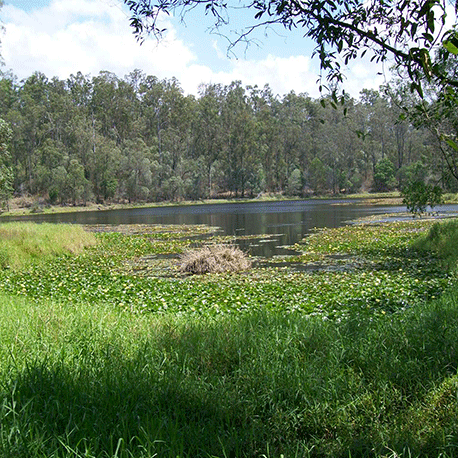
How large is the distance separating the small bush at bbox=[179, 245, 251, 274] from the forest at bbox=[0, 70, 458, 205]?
60.0m

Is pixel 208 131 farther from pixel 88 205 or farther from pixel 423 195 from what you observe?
pixel 423 195

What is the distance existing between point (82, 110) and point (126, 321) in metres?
87.8

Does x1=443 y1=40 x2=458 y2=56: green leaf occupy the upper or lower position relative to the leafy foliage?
upper

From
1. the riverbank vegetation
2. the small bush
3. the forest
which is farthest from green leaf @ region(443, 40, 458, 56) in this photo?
the forest

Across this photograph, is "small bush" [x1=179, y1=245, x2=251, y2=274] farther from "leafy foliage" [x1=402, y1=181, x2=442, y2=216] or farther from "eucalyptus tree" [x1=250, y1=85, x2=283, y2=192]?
"eucalyptus tree" [x1=250, y1=85, x2=283, y2=192]

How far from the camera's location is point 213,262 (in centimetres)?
1403

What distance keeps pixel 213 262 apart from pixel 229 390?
10022 mm

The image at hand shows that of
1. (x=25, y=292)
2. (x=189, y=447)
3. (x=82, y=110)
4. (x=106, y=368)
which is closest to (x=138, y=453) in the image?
(x=189, y=447)

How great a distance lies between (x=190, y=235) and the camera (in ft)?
84.3

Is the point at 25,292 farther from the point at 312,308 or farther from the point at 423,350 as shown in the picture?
the point at 423,350

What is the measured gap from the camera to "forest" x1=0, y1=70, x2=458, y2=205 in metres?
76.6

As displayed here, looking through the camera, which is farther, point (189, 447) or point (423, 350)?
point (423, 350)

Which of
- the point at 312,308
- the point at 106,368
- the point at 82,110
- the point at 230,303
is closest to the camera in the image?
the point at 106,368

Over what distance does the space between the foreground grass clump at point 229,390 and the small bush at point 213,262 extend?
8.25 metres
